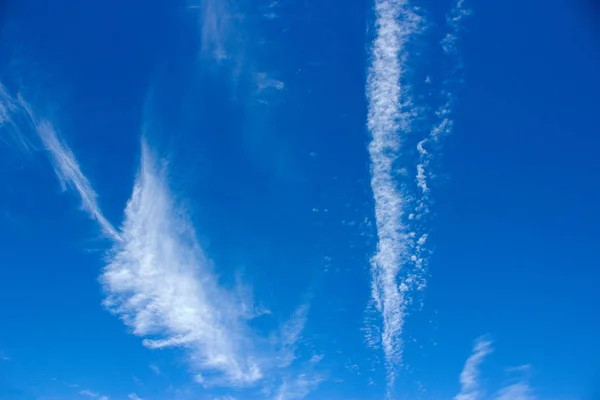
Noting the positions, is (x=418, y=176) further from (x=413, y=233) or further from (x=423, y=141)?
(x=413, y=233)

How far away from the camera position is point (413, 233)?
69.1 ft

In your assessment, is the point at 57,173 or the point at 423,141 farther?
the point at 57,173

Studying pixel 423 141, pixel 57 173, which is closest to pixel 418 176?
pixel 423 141

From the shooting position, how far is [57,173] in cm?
2100

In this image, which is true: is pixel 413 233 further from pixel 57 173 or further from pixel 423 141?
pixel 57 173

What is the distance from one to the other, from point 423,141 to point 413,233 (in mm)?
5586

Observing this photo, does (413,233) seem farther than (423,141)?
Yes

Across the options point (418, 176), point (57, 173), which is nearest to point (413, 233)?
point (418, 176)

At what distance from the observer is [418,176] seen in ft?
63.3

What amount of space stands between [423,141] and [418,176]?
6.30ft

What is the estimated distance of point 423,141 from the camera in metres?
18.5

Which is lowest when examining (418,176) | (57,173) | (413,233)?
(413,233)

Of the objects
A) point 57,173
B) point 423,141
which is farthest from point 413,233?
point 57,173

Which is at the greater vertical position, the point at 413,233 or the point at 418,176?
the point at 418,176
